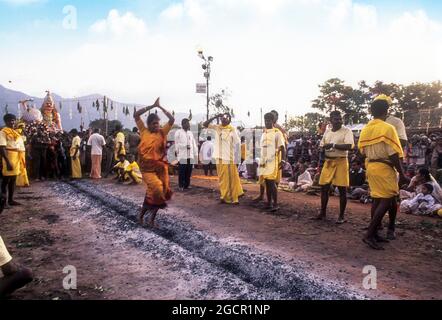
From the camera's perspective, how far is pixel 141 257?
4141mm

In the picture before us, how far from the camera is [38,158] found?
1242 centimetres

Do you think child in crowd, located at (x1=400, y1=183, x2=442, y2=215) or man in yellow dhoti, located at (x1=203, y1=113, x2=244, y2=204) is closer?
child in crowd, located at (x1=400, y1=183, x2=442, y2=215)

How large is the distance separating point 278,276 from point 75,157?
450 inches

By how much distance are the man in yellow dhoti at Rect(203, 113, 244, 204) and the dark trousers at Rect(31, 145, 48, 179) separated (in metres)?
7.91

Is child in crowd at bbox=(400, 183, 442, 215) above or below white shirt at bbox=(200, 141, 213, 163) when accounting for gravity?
below

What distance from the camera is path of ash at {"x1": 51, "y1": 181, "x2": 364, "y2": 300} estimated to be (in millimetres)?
3156

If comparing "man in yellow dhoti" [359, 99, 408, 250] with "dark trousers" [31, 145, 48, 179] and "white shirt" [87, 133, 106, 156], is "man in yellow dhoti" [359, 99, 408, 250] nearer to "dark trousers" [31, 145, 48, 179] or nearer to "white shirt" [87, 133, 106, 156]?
"white shirt" [87, 133, 106, 156]

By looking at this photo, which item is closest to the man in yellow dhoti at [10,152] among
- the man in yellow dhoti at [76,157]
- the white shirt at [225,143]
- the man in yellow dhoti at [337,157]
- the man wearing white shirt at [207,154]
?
the white shirt at [225,143]

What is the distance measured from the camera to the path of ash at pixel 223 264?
10.4 ft

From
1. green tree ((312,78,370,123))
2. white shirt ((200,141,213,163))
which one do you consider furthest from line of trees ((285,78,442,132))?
white shirt ((200,141,213,163))

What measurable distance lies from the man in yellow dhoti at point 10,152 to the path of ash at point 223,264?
253 cm

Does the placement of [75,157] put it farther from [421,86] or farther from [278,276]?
[421,86]

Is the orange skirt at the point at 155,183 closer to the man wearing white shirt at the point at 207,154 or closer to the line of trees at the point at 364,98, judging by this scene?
the man wearing white shirt at the point at 207,154
